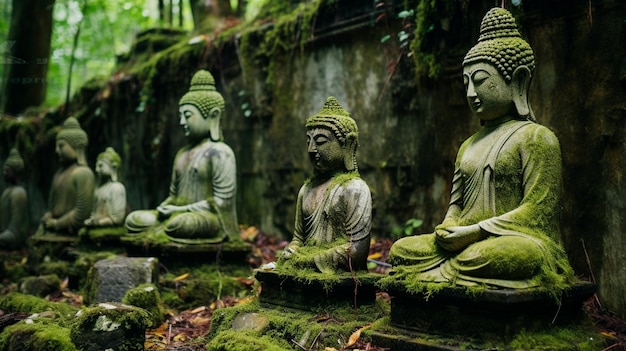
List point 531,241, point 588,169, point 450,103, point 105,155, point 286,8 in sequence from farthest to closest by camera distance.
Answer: point 286,8 → point 105,155 → point 450,103 → point 588,169 → point 531,241

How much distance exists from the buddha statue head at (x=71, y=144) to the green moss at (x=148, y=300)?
16.5ft

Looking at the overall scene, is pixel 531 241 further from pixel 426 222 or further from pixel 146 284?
pixel 146 284

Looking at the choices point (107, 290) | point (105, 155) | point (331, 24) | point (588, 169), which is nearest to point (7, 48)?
A: point (105, 155)

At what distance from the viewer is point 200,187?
26.1 feet

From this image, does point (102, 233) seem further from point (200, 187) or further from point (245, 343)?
point (245, 343)

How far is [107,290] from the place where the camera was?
21.9 ft

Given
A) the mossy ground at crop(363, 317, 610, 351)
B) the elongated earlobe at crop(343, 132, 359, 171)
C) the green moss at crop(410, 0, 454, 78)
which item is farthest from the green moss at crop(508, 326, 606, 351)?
the green moss at crop(410, 0, 454, 78)

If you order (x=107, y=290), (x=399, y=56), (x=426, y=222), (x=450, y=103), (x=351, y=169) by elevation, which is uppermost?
(x=399, y=56)

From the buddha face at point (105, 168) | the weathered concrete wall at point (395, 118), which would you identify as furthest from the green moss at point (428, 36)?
the buddha face at point (105, 168)

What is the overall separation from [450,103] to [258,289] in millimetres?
2971

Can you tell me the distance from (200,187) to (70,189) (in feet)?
11.5

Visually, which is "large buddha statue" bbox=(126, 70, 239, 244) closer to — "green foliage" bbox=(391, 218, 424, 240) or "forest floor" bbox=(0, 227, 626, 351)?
"forest floor" bbox=(0, 227, 626, 351)

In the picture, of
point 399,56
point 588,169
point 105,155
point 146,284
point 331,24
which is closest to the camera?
point 588,169

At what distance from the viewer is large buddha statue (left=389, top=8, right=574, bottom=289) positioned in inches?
157
